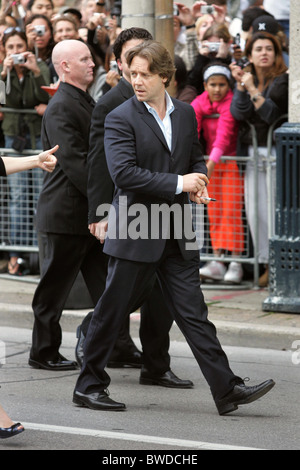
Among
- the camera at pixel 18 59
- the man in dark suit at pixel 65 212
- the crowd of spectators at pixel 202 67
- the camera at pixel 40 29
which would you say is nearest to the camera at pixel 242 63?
the crowd of spectators at pixel 202 67

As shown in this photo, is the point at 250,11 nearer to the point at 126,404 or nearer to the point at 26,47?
the point at 26,47

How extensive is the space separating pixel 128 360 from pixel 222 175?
2864mm

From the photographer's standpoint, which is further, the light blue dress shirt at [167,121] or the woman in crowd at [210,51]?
the woman in crowd at [210,51]

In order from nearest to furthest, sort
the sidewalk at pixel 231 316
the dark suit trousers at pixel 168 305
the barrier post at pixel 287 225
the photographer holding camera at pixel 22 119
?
the dark suit trousers at pixel 168 305, the sidewalk at pixel 231 316, the barrier post at pixel 287 225, the photographer holding camera at pixel 22 119

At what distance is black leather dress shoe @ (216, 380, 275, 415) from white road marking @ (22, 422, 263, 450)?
22.0 inches

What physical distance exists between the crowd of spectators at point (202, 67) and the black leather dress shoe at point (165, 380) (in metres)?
2.97

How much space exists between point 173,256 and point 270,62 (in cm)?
392

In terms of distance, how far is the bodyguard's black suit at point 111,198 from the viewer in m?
6.71

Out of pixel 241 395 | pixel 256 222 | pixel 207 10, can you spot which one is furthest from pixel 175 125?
pixel 207 10

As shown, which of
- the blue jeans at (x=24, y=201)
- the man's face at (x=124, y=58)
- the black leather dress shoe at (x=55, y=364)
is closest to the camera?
the man's face at (x=124, y=58)

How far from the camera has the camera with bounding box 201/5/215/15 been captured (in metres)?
10.7

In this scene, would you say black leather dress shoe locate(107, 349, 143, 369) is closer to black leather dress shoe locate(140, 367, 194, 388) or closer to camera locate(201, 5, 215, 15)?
black leather dress shoe locate(140, 367, 194, 388)

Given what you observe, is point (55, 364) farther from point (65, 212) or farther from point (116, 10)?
point (116, 10)

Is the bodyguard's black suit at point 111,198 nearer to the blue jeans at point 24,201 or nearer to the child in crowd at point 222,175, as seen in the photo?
the child in crowd at point 222,175
